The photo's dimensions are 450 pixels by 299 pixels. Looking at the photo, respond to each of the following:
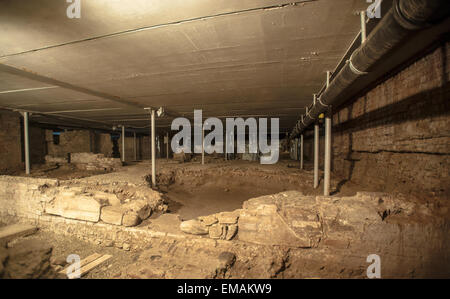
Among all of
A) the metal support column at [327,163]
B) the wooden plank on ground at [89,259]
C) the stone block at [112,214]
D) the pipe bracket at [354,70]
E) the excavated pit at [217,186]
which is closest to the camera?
the pipe bracket at [354,70]

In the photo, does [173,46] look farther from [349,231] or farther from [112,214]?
[349,231]

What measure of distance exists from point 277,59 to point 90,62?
3.16 meters

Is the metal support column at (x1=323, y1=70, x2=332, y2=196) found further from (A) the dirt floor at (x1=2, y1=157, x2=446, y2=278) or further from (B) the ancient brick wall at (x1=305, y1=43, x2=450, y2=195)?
(B) the ancient brick wall at (x1=305, y1=43, x2=450, y2=195)

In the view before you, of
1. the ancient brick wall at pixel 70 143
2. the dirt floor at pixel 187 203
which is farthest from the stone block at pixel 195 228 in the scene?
the ancient brick wall at pixel 70 143

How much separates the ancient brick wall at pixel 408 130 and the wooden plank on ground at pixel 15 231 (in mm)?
7904

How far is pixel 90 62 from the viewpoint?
9.78 ft

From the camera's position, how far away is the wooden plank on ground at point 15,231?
3631 mm

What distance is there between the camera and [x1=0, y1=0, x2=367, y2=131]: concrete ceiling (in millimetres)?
1860

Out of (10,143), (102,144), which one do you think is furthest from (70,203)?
(102,144)

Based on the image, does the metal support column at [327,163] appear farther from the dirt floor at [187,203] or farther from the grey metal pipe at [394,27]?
the grey metal pipe at [394,27]

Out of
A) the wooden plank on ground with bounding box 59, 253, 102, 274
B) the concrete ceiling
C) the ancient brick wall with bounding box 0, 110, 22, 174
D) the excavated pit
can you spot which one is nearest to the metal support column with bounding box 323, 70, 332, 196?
the concrete ceiling

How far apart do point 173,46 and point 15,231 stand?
17.2ft

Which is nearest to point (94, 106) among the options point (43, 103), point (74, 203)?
point (43, 103)
